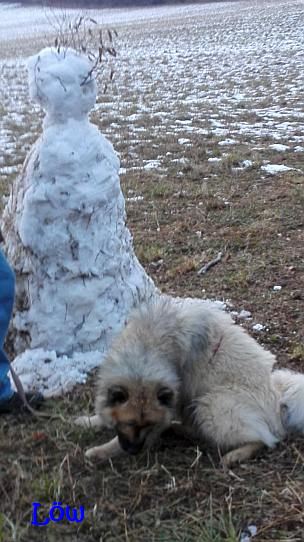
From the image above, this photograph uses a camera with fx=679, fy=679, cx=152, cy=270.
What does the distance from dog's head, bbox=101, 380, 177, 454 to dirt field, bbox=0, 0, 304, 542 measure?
18 centimetres

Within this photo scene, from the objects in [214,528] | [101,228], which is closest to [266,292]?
[101,228]

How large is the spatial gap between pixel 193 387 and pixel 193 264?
2.52m

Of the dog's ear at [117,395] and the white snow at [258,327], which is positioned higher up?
the dog's ear at [117,395]

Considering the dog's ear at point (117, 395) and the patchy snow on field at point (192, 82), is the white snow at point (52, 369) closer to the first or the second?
the dog's ear at point (117, 395)

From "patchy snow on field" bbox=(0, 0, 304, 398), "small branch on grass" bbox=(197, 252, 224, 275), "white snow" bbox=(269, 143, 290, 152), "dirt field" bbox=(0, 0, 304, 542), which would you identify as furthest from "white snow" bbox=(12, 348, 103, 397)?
"white snow" bbox=(269, 143, 290, 152)

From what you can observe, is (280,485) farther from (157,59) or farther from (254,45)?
(254,45)

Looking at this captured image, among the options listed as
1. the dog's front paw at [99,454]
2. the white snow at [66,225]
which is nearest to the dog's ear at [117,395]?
the dog's front paw at [99,454]

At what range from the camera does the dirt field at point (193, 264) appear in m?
3.07

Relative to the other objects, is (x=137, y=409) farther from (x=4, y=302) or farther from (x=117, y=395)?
(x=4, y=302)

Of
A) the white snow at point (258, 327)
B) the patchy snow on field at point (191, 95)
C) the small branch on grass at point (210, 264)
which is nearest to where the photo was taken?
the white snow at point (258, 327)

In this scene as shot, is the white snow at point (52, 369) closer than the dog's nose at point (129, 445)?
No

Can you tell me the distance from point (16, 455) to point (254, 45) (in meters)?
24.6

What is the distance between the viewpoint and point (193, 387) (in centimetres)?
367

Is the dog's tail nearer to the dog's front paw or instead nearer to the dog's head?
the dog's head
